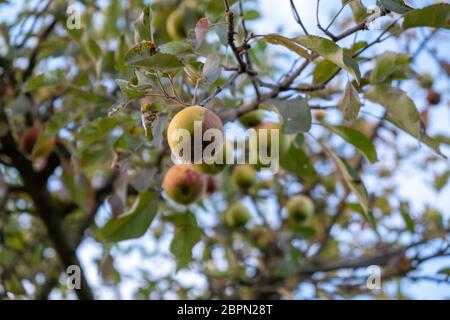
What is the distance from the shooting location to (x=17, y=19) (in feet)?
7.91

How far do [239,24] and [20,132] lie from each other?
130 centimetres

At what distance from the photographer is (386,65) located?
132 centimetres

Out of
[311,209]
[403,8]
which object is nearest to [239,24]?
[403,8]

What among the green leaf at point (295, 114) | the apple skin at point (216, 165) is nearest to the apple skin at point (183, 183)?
the apple skin at point (216, 165)

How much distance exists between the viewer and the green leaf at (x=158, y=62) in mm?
972

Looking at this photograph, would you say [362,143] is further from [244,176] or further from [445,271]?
[244,176]

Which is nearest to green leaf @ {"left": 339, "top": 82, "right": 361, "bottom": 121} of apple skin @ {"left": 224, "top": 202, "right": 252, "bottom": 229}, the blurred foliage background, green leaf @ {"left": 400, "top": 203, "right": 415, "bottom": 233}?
the blurred foliage background

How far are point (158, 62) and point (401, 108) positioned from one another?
584 mm

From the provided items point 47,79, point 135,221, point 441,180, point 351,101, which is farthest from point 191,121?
point 441,180

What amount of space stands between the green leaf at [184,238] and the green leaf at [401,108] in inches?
24.4

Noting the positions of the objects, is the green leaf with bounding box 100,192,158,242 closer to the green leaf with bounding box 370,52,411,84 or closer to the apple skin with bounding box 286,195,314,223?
the green leaf with bounding box 370,52,411,84
